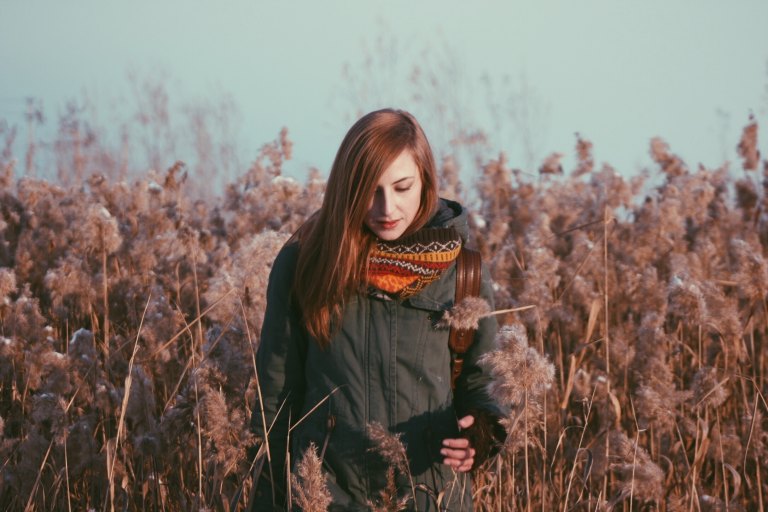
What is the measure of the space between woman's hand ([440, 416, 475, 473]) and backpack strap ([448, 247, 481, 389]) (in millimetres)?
308

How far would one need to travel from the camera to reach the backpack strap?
2506mm

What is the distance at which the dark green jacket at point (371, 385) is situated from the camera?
2482 mm

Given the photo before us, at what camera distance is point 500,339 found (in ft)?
6.59

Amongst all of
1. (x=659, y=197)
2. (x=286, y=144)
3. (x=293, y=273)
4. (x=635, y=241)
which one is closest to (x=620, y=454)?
(x=293, y=273)

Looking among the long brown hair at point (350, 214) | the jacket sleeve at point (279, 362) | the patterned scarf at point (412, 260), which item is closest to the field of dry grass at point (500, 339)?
the jacket sleeve at point (279, 362)

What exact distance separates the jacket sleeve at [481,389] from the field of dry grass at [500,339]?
11 cm

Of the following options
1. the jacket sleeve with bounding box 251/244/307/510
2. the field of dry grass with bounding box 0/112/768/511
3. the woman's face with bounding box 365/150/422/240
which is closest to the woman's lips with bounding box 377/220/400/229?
the woman's face with bounding box 365/150/422/240

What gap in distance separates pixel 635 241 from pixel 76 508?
2987 mm

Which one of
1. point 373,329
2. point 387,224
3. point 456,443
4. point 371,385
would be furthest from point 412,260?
point 456,443

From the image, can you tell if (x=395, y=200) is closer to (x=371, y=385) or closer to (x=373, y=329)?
(x=373, y=329)

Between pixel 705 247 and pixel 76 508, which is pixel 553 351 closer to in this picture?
pixel 705 247

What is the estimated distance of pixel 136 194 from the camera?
17.9 ft

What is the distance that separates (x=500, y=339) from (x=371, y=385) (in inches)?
22.5

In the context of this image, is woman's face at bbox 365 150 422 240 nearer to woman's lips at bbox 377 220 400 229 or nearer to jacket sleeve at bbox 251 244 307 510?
woman's lips at bbox 377 220 400 229
